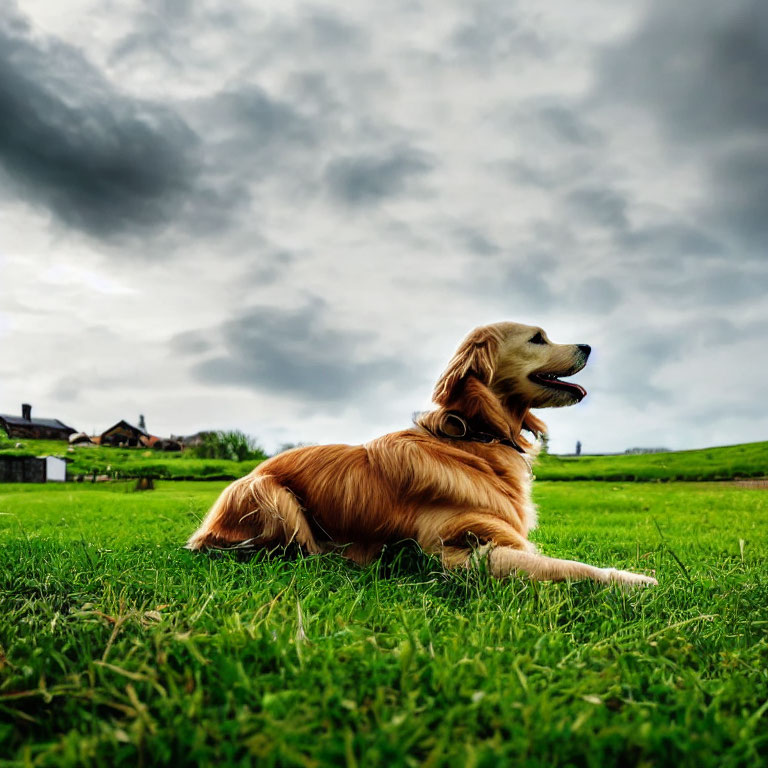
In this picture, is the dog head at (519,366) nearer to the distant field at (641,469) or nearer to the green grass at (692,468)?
the distant field at (641,469)

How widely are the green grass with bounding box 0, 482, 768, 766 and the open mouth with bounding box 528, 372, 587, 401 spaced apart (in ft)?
5.05

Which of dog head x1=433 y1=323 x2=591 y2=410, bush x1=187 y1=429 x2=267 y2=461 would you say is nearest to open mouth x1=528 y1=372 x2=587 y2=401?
dog head x1=433 y1=323 x2=591 y2=410

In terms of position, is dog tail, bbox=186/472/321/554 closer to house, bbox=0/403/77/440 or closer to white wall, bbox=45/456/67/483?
white wall, bbox=45/456/67/483

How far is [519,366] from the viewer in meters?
4.16

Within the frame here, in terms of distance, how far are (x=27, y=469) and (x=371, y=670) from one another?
118 feet

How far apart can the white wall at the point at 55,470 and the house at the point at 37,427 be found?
5471 cm

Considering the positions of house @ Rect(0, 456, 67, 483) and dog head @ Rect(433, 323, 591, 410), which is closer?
dog head @ Rect(433, 323, 591, 410)

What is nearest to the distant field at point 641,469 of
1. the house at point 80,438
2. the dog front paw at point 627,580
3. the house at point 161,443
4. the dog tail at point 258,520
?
the dog front paw at point 627,580

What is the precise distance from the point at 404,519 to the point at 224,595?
1.33 metres

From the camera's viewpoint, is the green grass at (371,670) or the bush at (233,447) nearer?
the green grass at (371,670)

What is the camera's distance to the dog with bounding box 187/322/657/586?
11.2 feet

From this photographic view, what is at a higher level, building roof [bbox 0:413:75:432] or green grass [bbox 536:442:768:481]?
building roof [bbox 0:413:75:432]

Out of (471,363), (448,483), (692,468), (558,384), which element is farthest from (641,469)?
(448,483)

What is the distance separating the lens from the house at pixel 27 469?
30.8m
